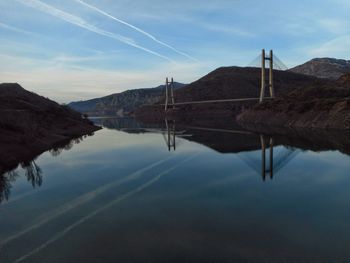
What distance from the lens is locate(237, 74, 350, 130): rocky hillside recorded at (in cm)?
4181

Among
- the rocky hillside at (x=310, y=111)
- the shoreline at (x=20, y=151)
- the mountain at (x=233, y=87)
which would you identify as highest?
the mountain at (x=233, y=87)

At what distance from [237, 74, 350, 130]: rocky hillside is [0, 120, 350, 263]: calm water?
24216 mm

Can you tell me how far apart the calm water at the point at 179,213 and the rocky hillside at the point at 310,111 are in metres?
24.2

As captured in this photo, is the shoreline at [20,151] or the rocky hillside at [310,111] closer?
A: the shoreline at [20,151]

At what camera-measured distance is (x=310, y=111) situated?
4738 cm

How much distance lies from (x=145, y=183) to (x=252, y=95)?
125m

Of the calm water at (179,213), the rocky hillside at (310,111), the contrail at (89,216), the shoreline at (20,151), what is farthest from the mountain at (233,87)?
the contrail at (89,216)

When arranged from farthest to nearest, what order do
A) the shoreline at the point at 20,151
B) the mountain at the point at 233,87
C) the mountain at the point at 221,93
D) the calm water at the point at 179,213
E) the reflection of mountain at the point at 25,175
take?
the mountain at the point at 233,87 < the mountain at the point at 221,93 < the shoreline at the point at 20,151 < the reflection of mountain at the point at 25,175 < the calm water at the point at 179,213

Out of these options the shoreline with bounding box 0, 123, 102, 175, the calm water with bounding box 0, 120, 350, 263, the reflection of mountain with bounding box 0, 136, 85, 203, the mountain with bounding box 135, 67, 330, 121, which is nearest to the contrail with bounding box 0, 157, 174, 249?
the calm water with bounding box 0, 120, 350, 263

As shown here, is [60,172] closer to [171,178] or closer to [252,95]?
[171,178]

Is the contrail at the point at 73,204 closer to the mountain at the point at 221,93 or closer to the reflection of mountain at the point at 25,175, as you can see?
the reflection of mountain at the point at 25,175

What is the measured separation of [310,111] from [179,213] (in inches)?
1667

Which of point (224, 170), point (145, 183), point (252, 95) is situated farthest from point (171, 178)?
point (252, 95)

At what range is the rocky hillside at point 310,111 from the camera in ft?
137
